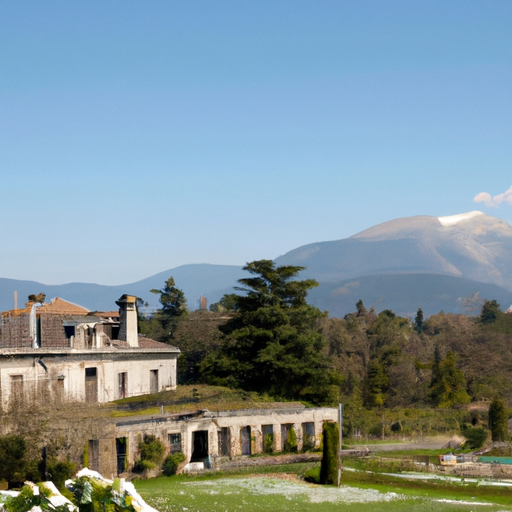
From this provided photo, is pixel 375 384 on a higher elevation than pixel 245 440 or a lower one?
lower

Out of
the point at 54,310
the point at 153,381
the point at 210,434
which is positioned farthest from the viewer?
the point at 153,381

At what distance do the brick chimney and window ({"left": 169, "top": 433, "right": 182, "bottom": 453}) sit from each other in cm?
1259

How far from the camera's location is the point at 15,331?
144 ft

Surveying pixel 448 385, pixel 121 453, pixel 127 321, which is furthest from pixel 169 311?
pixel 121 453

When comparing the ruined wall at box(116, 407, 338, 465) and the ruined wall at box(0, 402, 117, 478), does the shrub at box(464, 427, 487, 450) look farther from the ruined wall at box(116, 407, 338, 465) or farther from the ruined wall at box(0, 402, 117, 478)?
the ruined wall at box(0, 402, 117, 478)

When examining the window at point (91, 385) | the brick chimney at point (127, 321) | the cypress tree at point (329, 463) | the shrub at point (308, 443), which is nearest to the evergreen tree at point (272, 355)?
the brick chimney at point (127, 321)

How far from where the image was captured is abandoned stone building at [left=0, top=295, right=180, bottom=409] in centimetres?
4112

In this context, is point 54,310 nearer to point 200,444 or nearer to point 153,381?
point 153,381

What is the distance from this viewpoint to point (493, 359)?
7819 centimetres

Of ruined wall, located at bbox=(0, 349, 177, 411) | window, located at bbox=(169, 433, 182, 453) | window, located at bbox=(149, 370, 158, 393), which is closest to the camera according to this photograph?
window, located at bbox=(169, 433, 182, 453)

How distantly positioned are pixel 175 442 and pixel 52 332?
35.6ft

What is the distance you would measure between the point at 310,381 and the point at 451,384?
66.0 ft

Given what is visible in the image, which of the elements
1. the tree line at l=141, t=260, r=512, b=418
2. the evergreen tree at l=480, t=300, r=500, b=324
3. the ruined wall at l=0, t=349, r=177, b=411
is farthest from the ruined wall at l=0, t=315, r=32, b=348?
the evergreen tree at l=480, t=300, r=500, b=324

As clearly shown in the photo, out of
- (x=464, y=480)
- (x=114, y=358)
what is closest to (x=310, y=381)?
(x=114, y=358)
